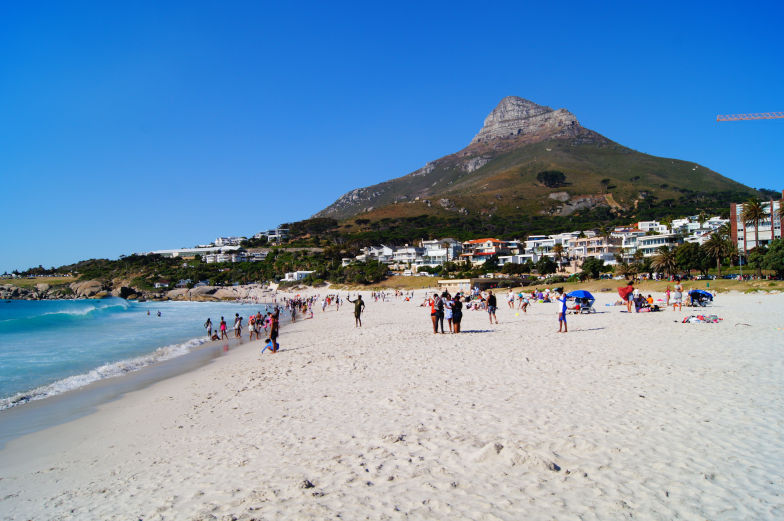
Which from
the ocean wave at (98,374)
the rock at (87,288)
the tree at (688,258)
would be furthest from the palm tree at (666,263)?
the rock at (87,288)

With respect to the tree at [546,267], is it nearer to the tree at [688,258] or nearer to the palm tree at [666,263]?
the palm tree at [666,263]

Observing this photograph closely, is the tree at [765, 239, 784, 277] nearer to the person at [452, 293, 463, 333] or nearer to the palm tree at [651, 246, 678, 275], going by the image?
the palm tree at [651, 246, 678, 275]

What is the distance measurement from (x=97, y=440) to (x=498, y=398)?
631cm

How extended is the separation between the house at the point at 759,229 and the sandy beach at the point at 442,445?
6742 centimetres

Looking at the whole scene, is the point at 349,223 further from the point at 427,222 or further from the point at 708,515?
the point at 708,515

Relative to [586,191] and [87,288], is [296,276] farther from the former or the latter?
[586,191]

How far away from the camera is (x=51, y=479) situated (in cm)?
549

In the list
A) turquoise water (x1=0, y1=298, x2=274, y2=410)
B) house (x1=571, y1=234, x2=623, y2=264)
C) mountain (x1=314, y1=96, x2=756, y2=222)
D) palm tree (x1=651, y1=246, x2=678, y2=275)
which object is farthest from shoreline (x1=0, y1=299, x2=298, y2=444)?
mountain (x1=314, y1=96, x2=756, y2=222)

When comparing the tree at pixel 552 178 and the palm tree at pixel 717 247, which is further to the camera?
the tree at pixel 552 178

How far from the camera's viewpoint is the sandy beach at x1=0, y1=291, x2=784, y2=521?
3.99 m

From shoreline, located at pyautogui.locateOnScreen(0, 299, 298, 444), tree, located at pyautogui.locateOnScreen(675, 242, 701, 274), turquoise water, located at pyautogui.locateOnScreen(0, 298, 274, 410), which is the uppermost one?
tree, located at pyautogui.locateOnScreen(675, 242, 701, 274)

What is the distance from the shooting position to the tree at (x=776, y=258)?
131 ft

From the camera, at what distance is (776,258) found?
4016 centimetres

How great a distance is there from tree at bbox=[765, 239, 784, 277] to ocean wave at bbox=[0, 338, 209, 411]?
155ft
